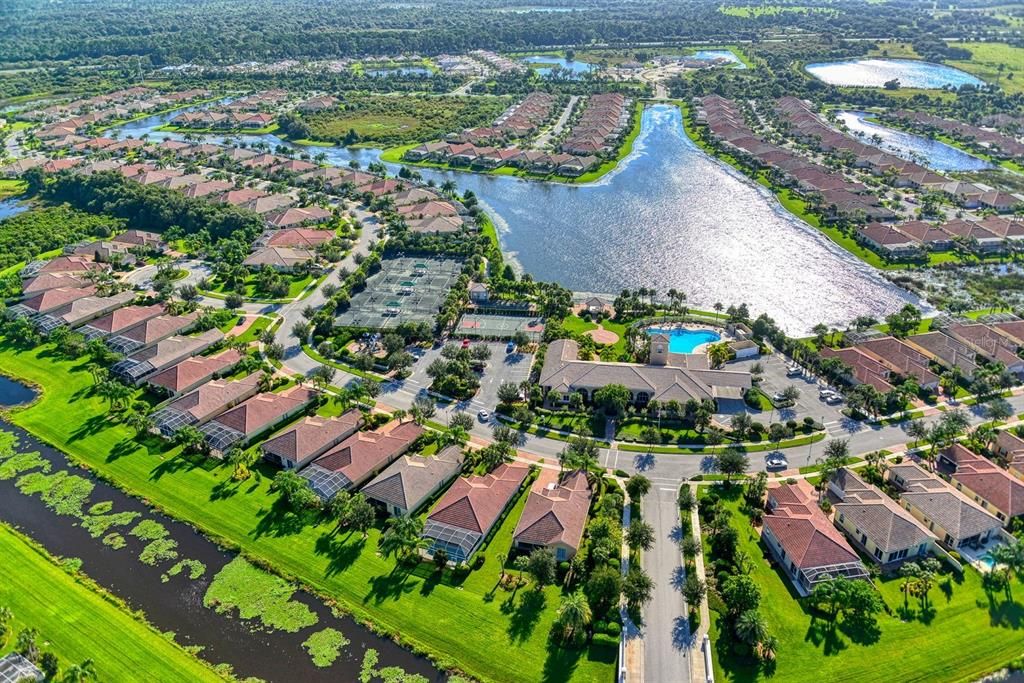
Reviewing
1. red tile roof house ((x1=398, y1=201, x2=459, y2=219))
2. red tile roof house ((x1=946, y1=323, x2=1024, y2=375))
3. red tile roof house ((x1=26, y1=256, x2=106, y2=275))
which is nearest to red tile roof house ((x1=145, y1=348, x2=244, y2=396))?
red tile roof house ((x1=26, y1=256, x2=106, y2=275))

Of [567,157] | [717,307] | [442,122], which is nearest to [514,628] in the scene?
[717,307]

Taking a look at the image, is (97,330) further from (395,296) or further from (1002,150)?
(1002,150)

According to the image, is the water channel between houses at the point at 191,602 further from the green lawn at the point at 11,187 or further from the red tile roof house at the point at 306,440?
the green lawn at the point at 11,187

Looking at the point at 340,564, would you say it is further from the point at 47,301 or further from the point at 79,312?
the point at 47,301

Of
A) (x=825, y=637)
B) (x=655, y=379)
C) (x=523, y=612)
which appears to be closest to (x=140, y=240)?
(x=655, y=379)

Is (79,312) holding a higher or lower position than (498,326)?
higher

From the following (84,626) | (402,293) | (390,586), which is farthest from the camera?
(402,293)
